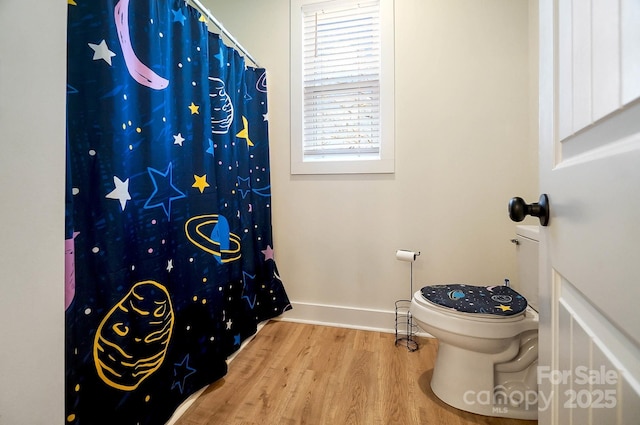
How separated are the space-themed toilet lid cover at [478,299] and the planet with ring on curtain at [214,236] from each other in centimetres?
102

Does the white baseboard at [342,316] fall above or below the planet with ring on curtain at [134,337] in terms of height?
below

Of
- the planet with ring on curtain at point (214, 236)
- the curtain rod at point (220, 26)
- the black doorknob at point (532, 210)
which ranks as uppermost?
the curtain rod at point (220, 26)

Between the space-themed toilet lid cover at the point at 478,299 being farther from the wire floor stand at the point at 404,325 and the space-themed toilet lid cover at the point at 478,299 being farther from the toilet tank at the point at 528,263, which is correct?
the wire floor stand at the point at 404,325

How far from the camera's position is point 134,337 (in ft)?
3.18

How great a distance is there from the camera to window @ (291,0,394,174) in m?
1.82

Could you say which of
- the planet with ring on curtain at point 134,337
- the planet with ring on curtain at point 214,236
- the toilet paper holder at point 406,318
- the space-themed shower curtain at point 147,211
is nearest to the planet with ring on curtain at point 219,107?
the space-themed shower curtain at point 147,211

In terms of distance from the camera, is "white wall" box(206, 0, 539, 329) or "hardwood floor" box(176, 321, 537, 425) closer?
"hardwood floor" box(176, 321, 537, 425)

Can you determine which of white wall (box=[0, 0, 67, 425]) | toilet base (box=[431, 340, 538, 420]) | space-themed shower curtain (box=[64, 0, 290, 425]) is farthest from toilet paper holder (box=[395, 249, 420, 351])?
white wall (box=[0, 0, 67, 425])

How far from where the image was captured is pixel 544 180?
1.84 ft

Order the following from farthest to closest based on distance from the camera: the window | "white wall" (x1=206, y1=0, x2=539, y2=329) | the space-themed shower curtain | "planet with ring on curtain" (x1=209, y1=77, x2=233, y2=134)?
the window → "white wall" (x1=206, y1=0, x2=539, y2=329) → "planet with ring on curtain" (x1=209, y1=77, x2=233, y2=134) → the space-themed shower curtain

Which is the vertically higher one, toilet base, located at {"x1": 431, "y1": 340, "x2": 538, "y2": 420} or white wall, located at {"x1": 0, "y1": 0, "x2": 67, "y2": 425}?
white wall, located at {"x1": 0, "y1": 0, "x2": 67, "y2": 425}

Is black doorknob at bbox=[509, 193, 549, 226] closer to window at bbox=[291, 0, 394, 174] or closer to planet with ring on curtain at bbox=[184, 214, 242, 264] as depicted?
planet with ring on curtain at bbox=[184, 214, 242, 264]

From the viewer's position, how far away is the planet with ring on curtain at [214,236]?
124 centimetres

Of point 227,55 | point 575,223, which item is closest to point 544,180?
point 575,223
